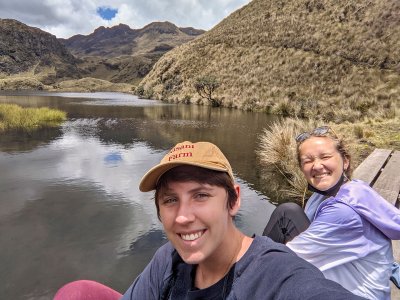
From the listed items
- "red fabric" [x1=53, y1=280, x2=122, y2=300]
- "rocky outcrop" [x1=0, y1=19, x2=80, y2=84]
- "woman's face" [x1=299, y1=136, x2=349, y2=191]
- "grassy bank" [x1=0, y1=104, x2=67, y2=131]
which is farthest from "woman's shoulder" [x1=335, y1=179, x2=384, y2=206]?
"rocky outcrop" [x1=0, y1=19, x2=80, y2=84]

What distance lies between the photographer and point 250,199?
8086 mm

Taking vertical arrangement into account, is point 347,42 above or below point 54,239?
above

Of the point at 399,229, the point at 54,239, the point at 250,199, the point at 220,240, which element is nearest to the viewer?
the point at 220,240

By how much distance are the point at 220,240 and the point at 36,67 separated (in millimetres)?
209410

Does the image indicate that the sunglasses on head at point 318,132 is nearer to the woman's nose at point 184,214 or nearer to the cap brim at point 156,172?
the cap brim at point 156,172

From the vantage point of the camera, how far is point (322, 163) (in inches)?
119

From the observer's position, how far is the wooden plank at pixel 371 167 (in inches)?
239

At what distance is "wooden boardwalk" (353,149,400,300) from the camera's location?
527cm

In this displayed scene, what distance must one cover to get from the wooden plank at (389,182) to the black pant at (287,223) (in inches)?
96.5

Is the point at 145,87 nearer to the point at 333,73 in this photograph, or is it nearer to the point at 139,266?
the point at 333,73

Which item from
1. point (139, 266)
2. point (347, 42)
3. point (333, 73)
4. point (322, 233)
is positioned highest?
point (347, 42)

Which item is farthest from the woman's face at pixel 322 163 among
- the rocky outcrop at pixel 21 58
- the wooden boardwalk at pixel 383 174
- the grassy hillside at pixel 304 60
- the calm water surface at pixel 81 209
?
the rocky outcrop at pixel 21 58

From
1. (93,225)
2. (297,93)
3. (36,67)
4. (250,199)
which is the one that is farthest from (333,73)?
(36,67)

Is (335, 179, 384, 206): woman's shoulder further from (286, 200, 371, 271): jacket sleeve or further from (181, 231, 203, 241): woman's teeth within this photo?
(181, 231, 203, 241): woman's teeth
